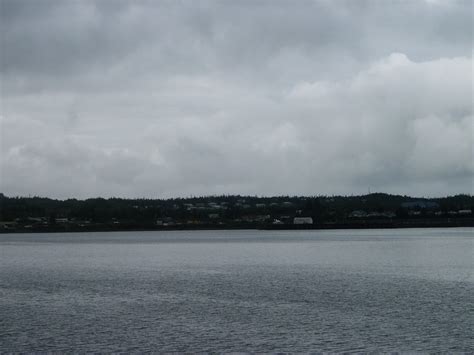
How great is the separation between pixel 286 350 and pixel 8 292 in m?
27.0

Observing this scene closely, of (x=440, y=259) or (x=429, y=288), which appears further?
(x=440, y=259)

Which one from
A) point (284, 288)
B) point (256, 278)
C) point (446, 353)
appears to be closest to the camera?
point (446, 353)

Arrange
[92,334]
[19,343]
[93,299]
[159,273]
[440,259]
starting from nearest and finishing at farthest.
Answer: [19,343], [92,334], [93,299], [159,273], [440,259]

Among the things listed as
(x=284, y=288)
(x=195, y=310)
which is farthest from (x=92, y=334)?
(x=284, y=288)

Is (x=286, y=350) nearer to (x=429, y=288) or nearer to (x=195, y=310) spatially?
(x=195, y=310)

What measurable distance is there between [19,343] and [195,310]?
34.8 feet

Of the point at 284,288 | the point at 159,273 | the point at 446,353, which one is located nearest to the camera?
the point at 446,353

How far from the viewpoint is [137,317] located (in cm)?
3400

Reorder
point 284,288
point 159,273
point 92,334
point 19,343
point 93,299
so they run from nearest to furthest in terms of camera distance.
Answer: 1. point 19,343
2. point 92,334
3. point 93,299
4. point 284,288
5. point 159,273

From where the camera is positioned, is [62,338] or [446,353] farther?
[62,338]

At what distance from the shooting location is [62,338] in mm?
28812

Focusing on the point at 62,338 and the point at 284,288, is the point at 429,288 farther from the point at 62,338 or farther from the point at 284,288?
the point at 62,338

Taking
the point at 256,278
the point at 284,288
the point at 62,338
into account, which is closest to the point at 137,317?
the point at 62,338

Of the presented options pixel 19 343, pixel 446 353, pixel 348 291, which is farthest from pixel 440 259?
pixel 19 343
